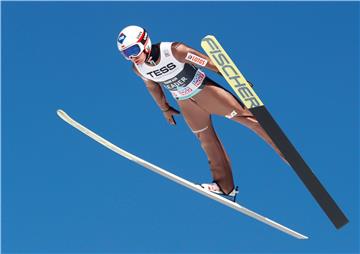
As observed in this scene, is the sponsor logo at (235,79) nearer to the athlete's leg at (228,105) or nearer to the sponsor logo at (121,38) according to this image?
the athlete's leg at (228,105)

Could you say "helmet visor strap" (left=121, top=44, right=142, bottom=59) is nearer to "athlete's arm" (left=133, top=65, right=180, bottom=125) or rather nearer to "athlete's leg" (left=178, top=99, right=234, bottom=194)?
"athlete's arm" (left=133, top=65, right=180, bottom=125)

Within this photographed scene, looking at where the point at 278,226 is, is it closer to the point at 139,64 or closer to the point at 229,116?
the point at 229,116

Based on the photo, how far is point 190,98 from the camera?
1005 centimetres

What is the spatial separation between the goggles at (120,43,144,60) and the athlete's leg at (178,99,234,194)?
104cm

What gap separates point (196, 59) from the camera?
9.40m

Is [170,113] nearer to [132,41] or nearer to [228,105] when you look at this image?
[228,105]

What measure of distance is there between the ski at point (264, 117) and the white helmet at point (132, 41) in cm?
82

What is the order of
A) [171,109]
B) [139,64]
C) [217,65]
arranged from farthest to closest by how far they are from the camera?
1. [171,109]
2. [139,64]
3. [217,65]

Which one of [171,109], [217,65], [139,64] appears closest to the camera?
[217,65]

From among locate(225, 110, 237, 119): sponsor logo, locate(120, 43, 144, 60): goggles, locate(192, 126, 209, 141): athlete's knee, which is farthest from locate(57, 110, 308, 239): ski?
locate(120, 43, 144, 60): goggles

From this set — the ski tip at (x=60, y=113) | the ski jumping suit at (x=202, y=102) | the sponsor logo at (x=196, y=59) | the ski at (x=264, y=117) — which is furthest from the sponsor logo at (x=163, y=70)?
the ski tip at (x=60, y=113)

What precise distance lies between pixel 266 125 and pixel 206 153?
4.78ft

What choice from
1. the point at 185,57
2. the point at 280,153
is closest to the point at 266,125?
the point at 280,153

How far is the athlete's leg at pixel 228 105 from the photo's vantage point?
389 inches
